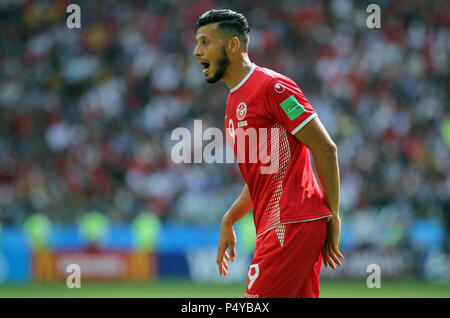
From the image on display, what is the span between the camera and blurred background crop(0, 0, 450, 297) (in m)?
13.3

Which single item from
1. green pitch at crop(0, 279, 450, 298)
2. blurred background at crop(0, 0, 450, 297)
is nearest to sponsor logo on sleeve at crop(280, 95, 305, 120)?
green pitch at crop(0, 279, 450, 298)

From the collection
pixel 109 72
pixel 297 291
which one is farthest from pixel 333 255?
pixel 109 72

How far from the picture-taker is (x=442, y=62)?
54.3 ft

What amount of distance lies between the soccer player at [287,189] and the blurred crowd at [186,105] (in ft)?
32.8

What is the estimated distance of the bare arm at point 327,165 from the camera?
3.49 metres

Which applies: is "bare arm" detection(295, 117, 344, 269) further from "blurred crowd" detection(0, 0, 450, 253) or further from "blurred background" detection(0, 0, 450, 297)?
"blurred crowd" detection(0, 0, 450, 253)

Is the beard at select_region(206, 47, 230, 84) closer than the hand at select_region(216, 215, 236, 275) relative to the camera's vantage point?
Yes

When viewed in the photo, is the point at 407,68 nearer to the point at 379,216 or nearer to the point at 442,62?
the point at 442,62

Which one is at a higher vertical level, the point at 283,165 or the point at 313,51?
the point at 313,51

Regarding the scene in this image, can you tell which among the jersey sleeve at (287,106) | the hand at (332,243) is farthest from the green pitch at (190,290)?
the jersey sleeve at (287,106)

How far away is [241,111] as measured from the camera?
372 centimetres

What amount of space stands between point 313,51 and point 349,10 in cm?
161

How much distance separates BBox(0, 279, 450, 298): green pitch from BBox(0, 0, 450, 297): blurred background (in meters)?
0.11

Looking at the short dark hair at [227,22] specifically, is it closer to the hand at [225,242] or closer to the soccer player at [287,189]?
the soccer player at [287,189]
